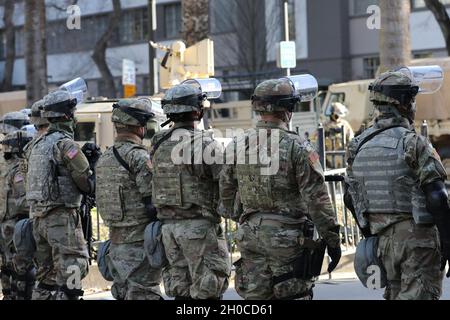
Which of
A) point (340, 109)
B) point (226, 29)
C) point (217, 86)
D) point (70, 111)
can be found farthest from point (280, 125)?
point (226, 29)

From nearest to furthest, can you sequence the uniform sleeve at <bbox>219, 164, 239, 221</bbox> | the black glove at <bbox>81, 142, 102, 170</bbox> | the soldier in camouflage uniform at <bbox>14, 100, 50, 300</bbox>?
1. the uniform sleeve at <bbox>219, 164, 239, 221</bbox>
2. the black glove at <bbox>81, 142, 102, 170</bbox>
3. the soldier in camouflage uniform at <bbox>14, 100, 50, 300</bbox>

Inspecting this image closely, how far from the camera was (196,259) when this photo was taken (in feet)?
20.8

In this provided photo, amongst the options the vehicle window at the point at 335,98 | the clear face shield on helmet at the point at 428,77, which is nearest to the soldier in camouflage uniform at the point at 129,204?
the clear face shield on helmet at the point at 428,77

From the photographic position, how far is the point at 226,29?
36.1 meters

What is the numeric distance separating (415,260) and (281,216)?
895mm

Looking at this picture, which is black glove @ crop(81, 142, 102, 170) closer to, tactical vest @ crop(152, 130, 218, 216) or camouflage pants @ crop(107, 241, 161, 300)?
camouflage pants @ crop(107, 241, 161, 300)

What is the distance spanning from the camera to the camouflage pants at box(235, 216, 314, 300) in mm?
5754

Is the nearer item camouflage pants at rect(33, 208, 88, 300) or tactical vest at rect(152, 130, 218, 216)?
tactical vest at rect(152, 130, 218, 216)

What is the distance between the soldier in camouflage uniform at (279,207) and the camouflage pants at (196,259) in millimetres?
352

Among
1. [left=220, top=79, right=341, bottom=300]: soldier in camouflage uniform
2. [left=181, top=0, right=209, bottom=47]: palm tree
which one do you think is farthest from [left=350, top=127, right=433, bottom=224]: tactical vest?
[left=181, top=0, right=209, bottom=47]: palm tree

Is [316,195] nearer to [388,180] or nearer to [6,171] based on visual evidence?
[388,180]

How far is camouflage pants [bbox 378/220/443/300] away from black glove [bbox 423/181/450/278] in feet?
0.46

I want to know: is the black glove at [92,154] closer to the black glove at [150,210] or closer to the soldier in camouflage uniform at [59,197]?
the soldier in camouflage uniform at [59,197]

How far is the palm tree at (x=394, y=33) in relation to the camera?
44.2 feet
